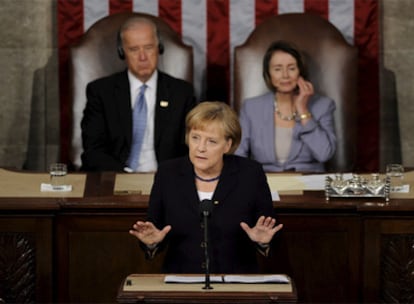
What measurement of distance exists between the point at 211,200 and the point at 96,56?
8.09 ft

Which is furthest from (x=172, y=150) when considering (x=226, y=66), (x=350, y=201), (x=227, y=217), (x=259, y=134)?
(x=227, y=217)

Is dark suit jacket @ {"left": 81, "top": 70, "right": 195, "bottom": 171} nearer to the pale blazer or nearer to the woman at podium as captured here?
the pale blazer

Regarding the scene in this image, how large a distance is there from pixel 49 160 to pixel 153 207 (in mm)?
2829

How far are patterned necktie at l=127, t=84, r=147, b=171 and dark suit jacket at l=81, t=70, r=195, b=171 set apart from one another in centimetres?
3

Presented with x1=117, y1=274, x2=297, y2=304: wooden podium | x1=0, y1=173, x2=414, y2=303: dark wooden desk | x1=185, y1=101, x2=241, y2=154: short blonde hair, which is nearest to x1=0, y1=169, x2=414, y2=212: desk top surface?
x1=0, y1=173, x2=414, y2=303: dark wooden desk

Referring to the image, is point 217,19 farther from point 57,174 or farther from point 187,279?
point 187,279

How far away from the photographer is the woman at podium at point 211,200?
4402 mm

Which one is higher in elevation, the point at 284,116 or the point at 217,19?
the point at 217,19

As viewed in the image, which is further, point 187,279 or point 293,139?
point 293,139

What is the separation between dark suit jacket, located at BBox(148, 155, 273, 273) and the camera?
4426 mm

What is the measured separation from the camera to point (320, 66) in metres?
6.61

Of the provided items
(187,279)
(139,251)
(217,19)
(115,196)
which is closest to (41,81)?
(217,19)

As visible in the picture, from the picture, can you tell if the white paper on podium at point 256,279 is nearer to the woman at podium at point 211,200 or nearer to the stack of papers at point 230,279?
the stack of papers at point 230,279

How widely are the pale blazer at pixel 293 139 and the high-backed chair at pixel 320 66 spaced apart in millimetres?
302
